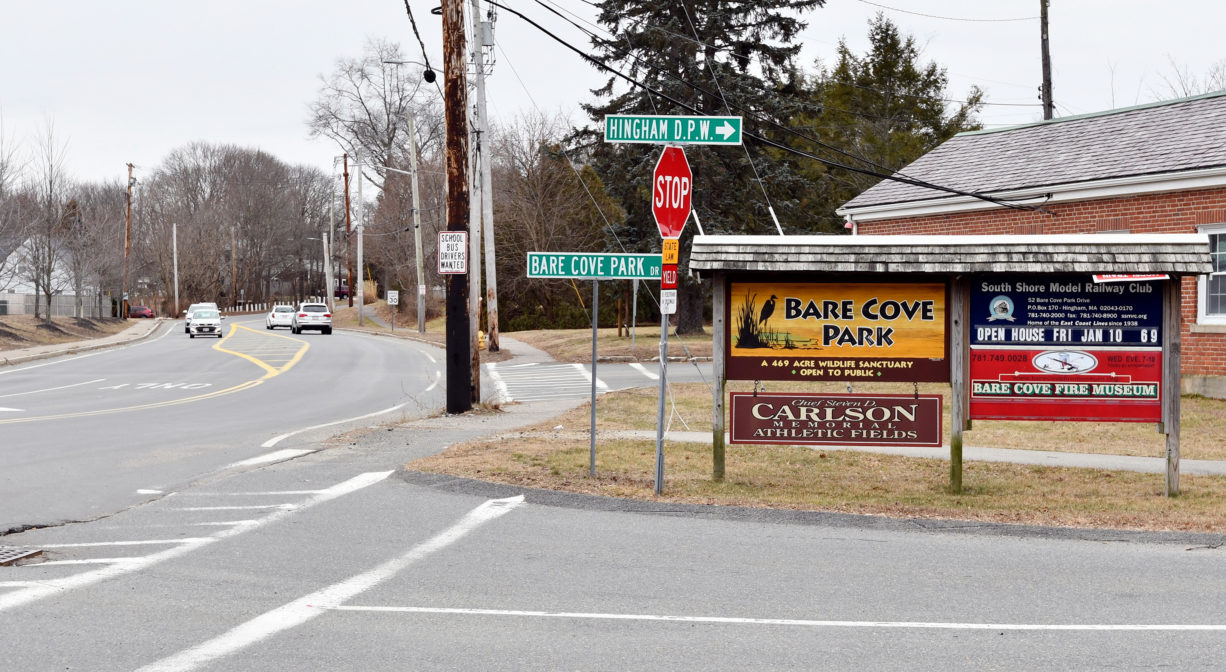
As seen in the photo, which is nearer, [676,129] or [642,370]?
[676,129]

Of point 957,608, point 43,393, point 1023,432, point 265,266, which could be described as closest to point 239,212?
point 265,266

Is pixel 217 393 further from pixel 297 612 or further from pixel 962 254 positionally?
pixel 297 612

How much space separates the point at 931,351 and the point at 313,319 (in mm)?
47649

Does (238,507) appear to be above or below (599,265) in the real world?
below

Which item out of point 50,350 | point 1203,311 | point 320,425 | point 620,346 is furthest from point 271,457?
point 50,350

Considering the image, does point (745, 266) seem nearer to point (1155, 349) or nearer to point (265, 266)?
point (1155, 349)

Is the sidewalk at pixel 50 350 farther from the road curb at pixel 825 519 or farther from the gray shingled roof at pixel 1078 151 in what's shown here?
the road curb at pixel 825 519

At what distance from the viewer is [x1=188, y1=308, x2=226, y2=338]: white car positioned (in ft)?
165

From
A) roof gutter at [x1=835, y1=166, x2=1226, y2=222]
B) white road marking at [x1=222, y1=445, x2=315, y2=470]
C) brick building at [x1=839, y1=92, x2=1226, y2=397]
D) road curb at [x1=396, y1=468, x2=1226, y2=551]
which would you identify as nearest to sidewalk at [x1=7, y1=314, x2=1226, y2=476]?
road curb at [x1=396, y1=468, x2=1226, y2=551]

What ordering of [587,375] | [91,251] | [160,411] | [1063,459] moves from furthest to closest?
[91,251] < [587,375] < [160,411] < [1063,459]

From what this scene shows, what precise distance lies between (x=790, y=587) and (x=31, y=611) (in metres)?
4.53

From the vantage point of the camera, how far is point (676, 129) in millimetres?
9641

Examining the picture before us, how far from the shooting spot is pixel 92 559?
759 cm

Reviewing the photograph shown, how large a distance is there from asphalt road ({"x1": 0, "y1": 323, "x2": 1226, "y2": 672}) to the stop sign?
2539 mm
